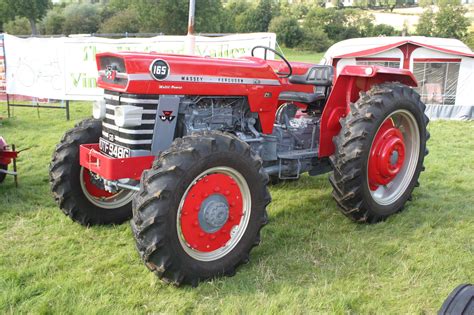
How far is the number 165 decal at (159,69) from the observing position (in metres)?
3.25

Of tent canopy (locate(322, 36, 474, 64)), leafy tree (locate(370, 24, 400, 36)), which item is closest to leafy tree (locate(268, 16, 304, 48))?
leafy tree (locate(370, 24, 400, 36))

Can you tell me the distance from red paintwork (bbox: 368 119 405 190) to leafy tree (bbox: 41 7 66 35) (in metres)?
51.1

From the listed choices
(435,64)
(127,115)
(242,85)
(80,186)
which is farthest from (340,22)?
(127,115)

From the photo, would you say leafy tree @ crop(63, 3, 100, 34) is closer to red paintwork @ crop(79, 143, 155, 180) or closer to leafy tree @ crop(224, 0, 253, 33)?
leafy tree @ crop(224, 0, 253, 33)

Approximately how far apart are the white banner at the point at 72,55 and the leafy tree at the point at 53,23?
138 ft

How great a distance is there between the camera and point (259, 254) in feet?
12.0

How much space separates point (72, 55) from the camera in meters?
10.4

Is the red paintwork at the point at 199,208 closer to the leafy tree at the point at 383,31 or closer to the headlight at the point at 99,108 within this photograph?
the headlight at the point at 99,108

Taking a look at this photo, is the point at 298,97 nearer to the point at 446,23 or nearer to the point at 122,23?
the point at 122,23

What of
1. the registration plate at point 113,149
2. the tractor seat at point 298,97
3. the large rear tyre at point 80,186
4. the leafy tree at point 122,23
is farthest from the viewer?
the leafy tree at point 122,23

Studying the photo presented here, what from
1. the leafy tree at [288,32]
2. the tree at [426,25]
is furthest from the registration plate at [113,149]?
the tree at [426,25]

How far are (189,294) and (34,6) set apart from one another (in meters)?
50.4

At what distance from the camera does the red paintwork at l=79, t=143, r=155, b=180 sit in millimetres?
3270

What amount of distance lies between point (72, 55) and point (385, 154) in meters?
8.37
